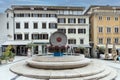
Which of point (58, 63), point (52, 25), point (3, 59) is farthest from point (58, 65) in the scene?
point (52, 25)

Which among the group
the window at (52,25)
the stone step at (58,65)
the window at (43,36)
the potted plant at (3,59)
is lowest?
the potted plant at (3,59)

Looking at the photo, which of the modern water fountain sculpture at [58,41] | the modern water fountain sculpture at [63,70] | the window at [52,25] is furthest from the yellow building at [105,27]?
the modern water fountain sculpture at [63,70]

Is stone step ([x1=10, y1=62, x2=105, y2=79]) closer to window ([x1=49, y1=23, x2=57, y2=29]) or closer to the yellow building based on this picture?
window ([x1=49, y1=23, x2=57, y2=29])

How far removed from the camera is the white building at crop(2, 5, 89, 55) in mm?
46000

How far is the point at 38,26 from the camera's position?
46.6 m

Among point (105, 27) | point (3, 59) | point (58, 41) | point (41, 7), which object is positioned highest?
point (41, 7)

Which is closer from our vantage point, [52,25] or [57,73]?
[57,73]

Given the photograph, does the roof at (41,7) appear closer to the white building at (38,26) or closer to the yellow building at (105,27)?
the white building at (38,26)

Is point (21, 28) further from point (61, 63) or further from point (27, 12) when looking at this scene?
point (61, 63)

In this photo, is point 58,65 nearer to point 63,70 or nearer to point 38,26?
point 63,70

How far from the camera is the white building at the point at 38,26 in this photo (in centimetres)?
4600

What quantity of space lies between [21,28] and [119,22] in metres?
19.5

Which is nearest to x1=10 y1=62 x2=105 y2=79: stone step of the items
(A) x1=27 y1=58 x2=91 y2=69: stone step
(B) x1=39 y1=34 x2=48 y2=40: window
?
(A) x1=27 y1=58 x2=91 y2=69: stone step

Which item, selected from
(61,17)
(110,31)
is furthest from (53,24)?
(110,31)
